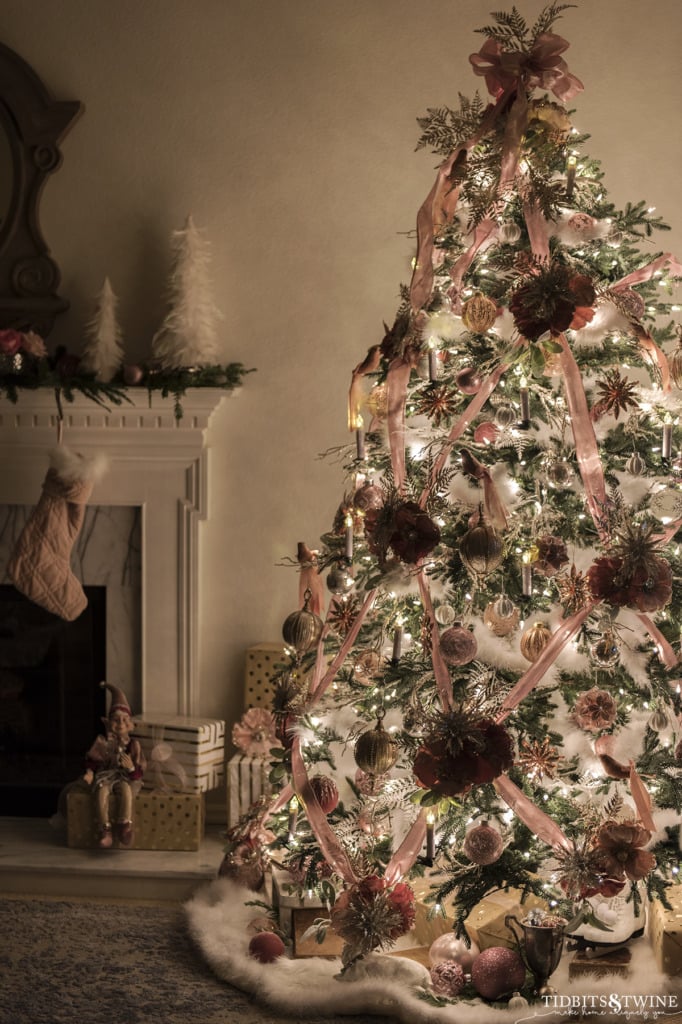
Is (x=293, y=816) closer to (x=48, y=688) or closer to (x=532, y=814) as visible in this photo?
(x=532, y=814)

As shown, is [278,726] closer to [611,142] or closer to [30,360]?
[30,360]

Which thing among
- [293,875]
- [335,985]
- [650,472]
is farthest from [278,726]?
[650,472]

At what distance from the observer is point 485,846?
2705mm

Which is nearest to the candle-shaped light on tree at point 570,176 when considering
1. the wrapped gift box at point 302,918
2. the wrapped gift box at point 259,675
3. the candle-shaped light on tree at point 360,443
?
the candle-shaped light on tree at point 360,443

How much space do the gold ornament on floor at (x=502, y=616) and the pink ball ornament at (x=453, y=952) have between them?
2.64ft

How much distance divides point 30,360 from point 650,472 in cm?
220

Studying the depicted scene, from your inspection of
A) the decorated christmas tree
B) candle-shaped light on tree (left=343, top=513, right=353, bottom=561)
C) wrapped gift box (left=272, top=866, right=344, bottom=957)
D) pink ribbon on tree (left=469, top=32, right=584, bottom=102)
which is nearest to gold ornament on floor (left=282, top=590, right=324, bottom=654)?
the decorated christmas tree

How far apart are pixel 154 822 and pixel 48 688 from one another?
71 cm

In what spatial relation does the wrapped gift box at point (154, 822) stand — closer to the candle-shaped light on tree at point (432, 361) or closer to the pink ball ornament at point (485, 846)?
the pink ball ornament at point (485, 846)

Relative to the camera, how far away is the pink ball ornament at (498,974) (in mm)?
2750

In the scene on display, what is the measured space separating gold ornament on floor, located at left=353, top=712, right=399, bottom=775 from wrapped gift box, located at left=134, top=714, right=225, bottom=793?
1.21m

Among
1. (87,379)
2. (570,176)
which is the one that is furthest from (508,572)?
(87,379)

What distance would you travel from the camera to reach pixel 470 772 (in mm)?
2557

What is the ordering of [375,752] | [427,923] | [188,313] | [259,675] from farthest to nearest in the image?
[259,675] → [188,313] → [427,923] → [375,752]
